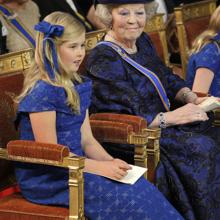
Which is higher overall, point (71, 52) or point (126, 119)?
point (71, 52)

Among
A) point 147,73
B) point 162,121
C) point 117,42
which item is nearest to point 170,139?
point 162,121

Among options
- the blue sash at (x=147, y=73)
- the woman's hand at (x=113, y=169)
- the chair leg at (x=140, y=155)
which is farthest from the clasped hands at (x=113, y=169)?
the blue sash at (x=147, y=73)

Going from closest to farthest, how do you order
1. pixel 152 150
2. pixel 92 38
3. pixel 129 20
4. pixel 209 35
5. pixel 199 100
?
pixel 152 150
pixel 129 20
pixel 199 100
pixel 92 38
pixel 209 35

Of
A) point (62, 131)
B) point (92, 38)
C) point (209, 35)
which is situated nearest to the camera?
point (62, 131)

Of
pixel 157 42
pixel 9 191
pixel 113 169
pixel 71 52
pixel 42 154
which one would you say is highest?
pixel 71 52

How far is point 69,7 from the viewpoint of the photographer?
16.0 ft

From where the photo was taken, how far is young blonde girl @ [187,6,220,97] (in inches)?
162

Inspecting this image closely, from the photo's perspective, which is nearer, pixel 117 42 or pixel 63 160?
pixel 63 160

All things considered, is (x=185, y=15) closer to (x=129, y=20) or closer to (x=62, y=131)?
(x=129, y=20)

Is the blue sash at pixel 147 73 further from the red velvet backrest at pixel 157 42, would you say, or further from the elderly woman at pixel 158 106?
the red velvet backrest at pixel 157 42

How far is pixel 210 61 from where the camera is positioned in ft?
13.5

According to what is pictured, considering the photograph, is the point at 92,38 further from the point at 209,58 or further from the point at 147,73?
the point at 209,58

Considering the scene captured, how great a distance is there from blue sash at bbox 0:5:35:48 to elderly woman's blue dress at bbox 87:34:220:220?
720mm

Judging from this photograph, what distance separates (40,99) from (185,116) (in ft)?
3.03
